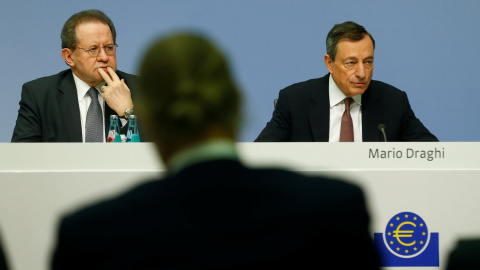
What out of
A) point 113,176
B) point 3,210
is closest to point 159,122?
point 113,176

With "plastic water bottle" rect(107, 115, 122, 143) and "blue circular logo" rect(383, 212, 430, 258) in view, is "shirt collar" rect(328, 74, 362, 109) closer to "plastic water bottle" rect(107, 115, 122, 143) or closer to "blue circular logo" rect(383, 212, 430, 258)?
"plastic water bottle" rect(107, 115, 122, 143)

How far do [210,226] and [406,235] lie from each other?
3.47 ft

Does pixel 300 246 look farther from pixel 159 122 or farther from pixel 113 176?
pixel 113 176

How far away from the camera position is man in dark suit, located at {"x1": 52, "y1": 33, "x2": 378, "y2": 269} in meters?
0.86

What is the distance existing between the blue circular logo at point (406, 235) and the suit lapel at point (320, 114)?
104cm

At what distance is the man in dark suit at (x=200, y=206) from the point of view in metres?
0.86

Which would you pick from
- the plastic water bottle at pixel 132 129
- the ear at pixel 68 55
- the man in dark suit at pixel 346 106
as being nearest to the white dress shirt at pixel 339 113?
the man in dark suit at pixel 346 106

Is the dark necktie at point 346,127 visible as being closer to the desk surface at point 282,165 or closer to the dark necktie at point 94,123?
the desk surface at point 282,165

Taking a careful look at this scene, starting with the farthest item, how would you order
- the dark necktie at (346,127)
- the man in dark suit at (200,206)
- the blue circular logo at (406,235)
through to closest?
the dark necktie at (346,127) < the blue circular logo at (406,235) < the man in dark suit at (200,206)

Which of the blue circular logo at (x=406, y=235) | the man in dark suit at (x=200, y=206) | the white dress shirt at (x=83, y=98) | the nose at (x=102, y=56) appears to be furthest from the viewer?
the nose at (x=102, y=56)

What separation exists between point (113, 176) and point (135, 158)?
0.28 ft

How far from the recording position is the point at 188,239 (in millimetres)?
890

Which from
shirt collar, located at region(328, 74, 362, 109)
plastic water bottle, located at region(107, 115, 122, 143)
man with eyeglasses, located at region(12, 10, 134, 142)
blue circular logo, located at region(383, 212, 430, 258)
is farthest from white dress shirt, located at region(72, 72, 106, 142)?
blue circular logo, located at region(383, 212, 430, 258)

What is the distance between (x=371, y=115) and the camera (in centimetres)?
290
